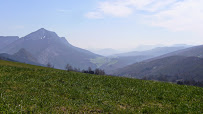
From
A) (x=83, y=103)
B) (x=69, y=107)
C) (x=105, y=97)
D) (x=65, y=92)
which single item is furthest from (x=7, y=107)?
(x=105, y=97)

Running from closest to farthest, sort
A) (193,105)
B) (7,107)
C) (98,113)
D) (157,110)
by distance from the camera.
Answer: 1. (7,107)
2. (98,113)
3. (157,110)
4. (193,105)

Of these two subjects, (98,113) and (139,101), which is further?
(139,101)

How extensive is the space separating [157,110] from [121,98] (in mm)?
5014

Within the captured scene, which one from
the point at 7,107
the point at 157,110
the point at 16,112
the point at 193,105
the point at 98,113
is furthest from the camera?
the point at 193,105

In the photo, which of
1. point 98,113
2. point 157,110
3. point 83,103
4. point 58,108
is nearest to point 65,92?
point 83,103

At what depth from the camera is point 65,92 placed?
22.1 m

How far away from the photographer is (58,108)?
15.4 meters

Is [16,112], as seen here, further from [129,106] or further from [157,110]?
[157,110]

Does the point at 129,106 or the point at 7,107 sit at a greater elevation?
the point at 7,107

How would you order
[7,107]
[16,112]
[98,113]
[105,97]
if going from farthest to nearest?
1. [105,97]
2. [98,113]
3. [7,107]
4. [16,112]

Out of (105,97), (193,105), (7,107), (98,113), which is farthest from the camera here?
(105,97)

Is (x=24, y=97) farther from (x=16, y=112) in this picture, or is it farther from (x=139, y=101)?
(x=139, y=101)

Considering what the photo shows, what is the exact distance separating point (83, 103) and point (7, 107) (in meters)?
7.01

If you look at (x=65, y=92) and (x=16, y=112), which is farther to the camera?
(x=65, y=92)
